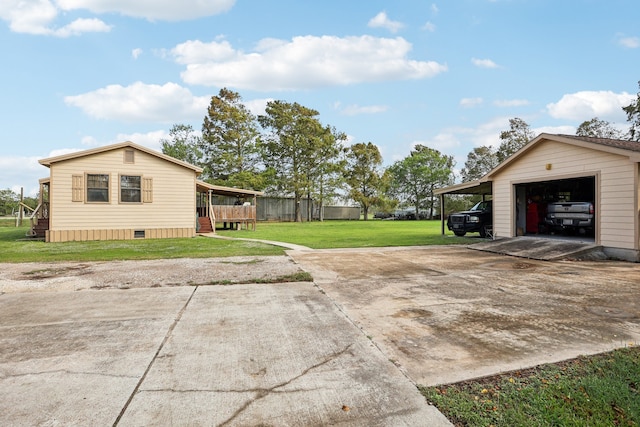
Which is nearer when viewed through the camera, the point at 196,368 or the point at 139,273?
the point at 196,368

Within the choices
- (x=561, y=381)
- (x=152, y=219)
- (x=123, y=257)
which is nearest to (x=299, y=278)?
(x=561, y=381)

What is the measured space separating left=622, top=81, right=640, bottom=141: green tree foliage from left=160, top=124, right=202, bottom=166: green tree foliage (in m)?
38.0

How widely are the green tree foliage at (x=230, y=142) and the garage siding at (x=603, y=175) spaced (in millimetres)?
23373

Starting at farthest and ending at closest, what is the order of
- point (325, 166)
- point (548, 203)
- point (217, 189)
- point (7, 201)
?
point (7, 201)
point (325, 166)
point (217, 189)
point (548, 203)

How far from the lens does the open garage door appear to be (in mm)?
12219

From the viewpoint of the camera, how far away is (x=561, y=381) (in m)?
2.45

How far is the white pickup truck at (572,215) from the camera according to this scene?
415 inches

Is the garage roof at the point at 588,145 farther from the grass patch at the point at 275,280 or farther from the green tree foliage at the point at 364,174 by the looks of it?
the green tree foliage at the point at 364,174

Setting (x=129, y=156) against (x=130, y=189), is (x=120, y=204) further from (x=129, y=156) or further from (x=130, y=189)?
(x=129, y=156)

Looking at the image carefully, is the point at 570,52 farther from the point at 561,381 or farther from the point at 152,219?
the point at 152,219

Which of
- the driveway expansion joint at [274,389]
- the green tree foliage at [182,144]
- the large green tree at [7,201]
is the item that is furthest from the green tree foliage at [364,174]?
the large green tree at [7,201]

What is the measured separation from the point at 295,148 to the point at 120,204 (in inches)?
767

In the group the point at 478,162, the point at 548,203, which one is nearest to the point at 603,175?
the point at 548,203

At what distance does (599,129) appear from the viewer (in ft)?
103
